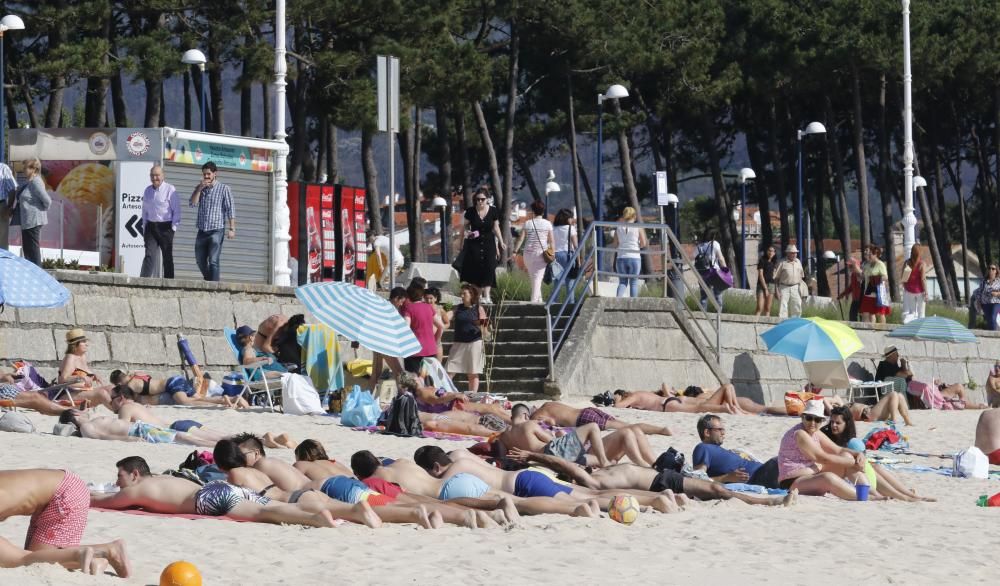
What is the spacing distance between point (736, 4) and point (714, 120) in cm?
700

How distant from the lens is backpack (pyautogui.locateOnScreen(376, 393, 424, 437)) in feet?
43.9

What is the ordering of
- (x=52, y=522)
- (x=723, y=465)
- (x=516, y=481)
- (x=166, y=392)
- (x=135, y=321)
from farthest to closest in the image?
(x=135, y=321) < (x=166, y=392) < (x=723, y=465) < (x=516, y=481) < (x=52, y=522)

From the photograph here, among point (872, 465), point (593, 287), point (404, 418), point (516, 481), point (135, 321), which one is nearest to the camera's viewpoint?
point (516, 481)

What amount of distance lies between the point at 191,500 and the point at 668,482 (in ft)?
10.6

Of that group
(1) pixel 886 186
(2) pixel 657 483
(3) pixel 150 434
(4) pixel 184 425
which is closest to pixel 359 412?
(4) pixel 184 425

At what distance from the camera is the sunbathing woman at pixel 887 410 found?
58.1ft

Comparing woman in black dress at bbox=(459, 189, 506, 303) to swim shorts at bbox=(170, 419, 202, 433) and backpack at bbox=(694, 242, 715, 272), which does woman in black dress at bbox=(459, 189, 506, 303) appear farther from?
swim shorts at bbox=(170, 419, 202, 433)

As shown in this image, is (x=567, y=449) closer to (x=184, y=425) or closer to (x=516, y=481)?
(x=516, y=481)

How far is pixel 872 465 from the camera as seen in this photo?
1168 cm

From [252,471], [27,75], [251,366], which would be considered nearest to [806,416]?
[252,471]

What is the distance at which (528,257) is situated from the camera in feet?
61.0

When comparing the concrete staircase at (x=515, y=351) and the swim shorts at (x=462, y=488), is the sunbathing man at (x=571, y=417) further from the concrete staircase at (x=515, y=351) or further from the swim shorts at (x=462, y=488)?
the swim shorts at (x=462, y=488)

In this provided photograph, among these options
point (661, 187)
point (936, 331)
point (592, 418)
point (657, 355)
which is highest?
point (661, 187)

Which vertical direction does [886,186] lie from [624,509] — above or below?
above
